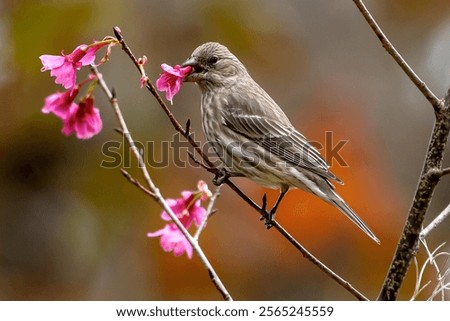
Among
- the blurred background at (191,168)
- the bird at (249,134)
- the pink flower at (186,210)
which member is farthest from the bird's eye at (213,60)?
the pink flower at (186,210)

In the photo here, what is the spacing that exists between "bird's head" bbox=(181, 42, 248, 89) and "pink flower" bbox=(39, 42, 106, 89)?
165 cm

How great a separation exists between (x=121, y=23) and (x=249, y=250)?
78.7 inches

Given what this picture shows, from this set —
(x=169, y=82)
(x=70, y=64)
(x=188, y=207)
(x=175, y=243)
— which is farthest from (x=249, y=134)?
(x=70, y=64)

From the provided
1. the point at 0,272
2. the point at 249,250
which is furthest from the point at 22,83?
the point at 249,250

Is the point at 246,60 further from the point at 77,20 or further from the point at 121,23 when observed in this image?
the point at 77,20

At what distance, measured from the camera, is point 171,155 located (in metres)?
5.09

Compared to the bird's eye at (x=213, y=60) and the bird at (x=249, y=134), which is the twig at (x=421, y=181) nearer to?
the bird at (x=249, y=134)

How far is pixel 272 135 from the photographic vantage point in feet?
15.1

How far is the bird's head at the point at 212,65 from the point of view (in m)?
4.52

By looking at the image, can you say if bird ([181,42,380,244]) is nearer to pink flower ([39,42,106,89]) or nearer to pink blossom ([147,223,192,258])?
pink blossom ([147,223,192,258])

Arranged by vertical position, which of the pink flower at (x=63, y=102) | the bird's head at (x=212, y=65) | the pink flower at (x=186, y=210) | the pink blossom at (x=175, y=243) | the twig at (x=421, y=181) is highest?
the pink flower at (x=63, y=102)

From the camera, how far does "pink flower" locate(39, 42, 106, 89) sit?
2.78 meters

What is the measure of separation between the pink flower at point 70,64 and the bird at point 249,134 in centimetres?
Result: 145

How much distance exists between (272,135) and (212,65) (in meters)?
0.62
